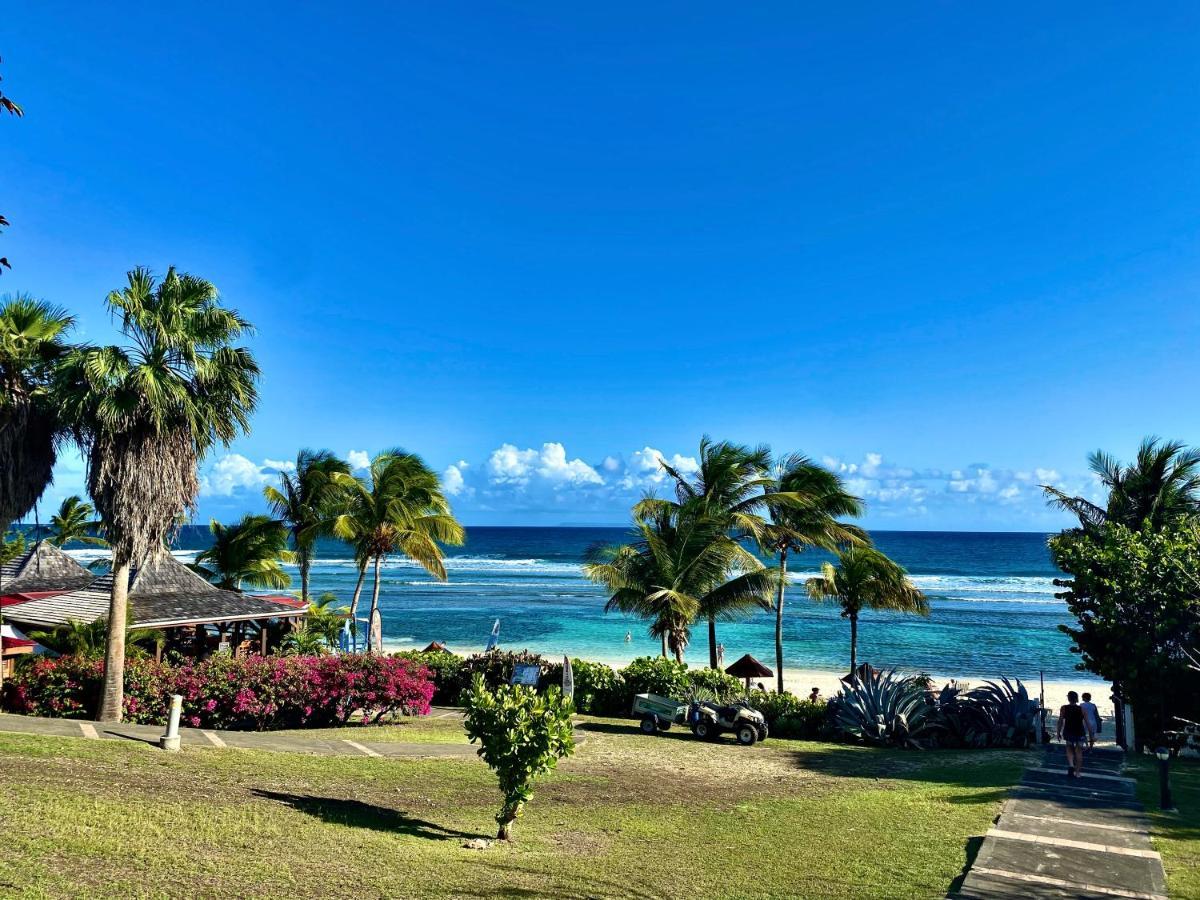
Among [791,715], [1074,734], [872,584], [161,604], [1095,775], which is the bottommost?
[791,715]

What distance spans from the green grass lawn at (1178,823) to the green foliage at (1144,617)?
1.50 meters

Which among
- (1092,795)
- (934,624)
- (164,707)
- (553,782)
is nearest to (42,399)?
(164,707)

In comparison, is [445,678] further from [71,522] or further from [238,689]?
[71,522]

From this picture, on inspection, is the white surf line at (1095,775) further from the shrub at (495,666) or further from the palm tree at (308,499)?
the palm tree at (308,499)

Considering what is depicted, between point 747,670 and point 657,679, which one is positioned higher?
point 657,679

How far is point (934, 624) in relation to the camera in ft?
193

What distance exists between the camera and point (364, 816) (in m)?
9.40

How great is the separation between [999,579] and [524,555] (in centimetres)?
7325

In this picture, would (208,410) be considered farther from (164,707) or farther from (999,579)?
(999,579)

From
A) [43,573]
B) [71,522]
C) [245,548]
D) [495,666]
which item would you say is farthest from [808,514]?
[71,522]

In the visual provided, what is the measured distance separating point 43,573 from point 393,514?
1170cm

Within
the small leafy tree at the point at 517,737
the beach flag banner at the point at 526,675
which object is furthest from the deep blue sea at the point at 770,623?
the small leafy tree at the point at 517,737

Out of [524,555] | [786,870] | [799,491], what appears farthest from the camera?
[524,555]

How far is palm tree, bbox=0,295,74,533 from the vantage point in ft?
48.6
